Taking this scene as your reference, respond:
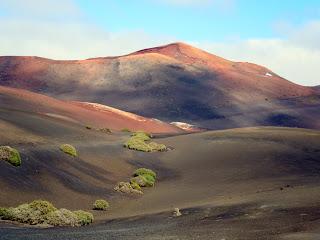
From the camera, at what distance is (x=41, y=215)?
→ 20266 millimetres

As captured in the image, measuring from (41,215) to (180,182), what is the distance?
16.0 meters

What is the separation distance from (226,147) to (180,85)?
86439 millimetres

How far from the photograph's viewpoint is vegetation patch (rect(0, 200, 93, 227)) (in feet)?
64.7

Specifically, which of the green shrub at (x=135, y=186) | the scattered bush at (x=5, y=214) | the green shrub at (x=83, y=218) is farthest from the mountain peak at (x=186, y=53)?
the scattered bush at (x=5, y=214)

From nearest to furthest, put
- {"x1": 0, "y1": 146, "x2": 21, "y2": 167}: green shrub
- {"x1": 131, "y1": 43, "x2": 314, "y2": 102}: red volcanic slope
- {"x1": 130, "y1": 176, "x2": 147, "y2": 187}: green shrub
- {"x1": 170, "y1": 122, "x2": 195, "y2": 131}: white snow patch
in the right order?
{"x1": 0, "y1": 146, "x2": 21, "y2": 167}: green shrub, {"x1": 130, "y1": 176, "x2": 147, "y2": 187}: green shrub, {"x1": 170, "y1": 122, "x2": 195, "y2": 131}: white snow patch, {"x1": 131, "y1": 43, "x2": 314, "y2": 102}: red volcanic slope

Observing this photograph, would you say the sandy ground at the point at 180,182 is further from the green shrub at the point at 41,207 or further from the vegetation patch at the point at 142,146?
the green shrub at the point at 41,207

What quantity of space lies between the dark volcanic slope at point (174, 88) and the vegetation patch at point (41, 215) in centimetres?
8790

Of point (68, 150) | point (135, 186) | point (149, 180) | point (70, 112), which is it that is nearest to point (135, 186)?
point (135, 186)

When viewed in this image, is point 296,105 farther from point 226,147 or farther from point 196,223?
point 196,223

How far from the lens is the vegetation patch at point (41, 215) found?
776 inches

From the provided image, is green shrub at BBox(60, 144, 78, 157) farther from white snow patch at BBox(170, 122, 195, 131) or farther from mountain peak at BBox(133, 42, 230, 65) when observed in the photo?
mountain peak at BBox(133, 42, 230, 65)

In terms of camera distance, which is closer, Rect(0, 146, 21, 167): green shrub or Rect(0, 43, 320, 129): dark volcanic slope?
Rect(0, 146, 21, 167): green shrub

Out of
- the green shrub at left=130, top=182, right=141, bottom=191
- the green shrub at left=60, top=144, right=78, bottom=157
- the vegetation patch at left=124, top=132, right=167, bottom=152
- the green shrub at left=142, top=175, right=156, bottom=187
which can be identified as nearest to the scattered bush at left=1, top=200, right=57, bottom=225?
the green shrub at left=130, top=182, right=141, bottom=191

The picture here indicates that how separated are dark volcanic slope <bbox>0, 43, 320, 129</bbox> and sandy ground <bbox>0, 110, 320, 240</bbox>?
206 feet
